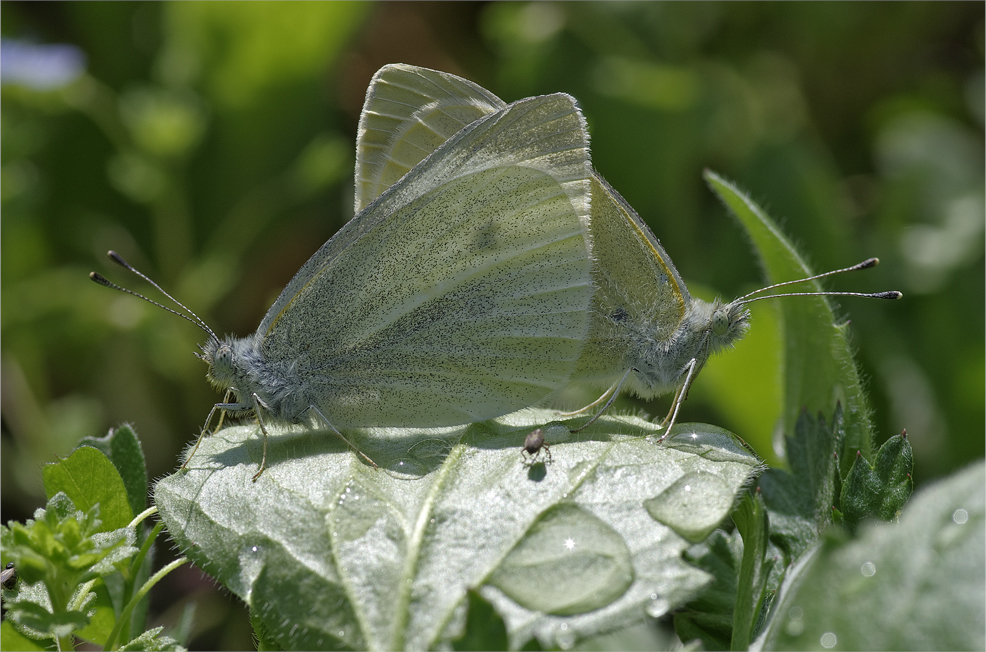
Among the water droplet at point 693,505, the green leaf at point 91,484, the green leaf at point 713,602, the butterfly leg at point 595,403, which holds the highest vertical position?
the green leaf at point 91,484

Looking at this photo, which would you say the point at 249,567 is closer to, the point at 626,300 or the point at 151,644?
the point at 151,644

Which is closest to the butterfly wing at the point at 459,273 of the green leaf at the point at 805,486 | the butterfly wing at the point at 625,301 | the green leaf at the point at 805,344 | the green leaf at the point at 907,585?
the butterfly wing at the point at 625,301

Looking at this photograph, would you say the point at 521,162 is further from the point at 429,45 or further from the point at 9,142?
the point at 429,45

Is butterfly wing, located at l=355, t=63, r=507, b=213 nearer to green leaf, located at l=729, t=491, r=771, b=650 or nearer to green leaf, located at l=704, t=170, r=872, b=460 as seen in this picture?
green leaf, located at l=704, t=170, r=872, b=460

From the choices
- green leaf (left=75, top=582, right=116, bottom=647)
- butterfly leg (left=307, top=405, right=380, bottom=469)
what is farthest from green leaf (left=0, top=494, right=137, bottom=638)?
butterfly leg (left=307, top=405, right=380, bottom=469)

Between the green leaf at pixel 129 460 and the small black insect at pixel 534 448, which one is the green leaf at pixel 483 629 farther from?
the green leaf at pixel 129 460

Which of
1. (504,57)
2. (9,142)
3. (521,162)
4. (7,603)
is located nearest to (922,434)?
(521,162)

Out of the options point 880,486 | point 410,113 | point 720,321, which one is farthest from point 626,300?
point 880,486
